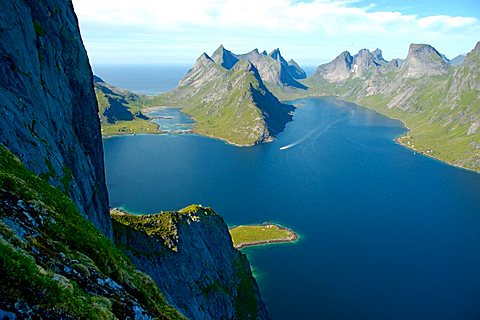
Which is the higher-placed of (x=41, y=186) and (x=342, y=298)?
(x=41, y=186)

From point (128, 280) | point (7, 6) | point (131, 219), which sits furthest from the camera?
point (131, 219)

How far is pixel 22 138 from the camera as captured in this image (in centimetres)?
4109

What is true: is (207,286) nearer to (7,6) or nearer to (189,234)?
(189,234)

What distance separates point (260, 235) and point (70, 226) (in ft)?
509

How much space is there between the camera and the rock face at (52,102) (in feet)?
141

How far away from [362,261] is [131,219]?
108271 mm

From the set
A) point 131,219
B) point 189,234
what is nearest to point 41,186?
point 131,219

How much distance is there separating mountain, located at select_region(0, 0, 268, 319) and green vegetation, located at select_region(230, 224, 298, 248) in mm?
59135

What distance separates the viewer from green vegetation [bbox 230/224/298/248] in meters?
173

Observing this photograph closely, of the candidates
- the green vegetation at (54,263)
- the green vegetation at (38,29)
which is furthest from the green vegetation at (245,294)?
the green vegetation at (38,29)

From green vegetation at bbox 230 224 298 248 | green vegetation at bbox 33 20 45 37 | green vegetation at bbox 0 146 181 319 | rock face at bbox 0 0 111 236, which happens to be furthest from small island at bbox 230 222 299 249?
green vegetation at bbox 0 146 181 319

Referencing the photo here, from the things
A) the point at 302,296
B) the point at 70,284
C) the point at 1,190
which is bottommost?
the point at 302,296

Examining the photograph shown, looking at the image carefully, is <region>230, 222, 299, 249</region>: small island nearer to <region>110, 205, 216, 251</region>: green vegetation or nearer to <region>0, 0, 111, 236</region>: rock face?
<region>110, 205, 216, 251</region>: green vegetation

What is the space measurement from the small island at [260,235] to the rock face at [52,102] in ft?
361
